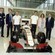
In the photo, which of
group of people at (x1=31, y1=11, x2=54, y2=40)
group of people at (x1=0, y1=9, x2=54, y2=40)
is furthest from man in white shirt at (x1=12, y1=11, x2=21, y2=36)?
group of people at (x1=31, y1=11, x2=54, y2=40)

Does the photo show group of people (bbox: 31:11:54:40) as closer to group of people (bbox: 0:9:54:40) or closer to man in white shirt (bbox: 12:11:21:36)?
group of people (bbox: 0:9:54:40)

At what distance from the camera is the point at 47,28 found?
8.73 meters

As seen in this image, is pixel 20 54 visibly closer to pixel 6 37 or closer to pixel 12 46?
pixel 12 46

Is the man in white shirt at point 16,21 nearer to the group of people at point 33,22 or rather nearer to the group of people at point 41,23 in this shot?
the group of people at point 33,22

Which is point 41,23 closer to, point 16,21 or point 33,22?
point 33,22

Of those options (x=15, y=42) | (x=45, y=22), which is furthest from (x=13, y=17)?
(x=15, y=42)

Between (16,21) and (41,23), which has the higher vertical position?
(16,21)

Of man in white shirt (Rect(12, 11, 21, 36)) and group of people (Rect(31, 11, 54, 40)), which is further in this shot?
group of people (Rect(31, 11, 54, 40))

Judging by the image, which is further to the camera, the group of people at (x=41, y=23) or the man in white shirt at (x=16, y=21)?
the group of people at (x=41, y=23)

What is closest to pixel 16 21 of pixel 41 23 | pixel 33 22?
pixel 33 22

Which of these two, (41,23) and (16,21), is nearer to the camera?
(16,21)

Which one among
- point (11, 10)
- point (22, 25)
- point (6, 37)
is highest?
point (11, 10)

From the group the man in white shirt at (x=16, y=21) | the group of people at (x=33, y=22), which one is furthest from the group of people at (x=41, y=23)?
the man in white shirt at (x=16, y=21)

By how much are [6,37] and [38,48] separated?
3.29 metres
